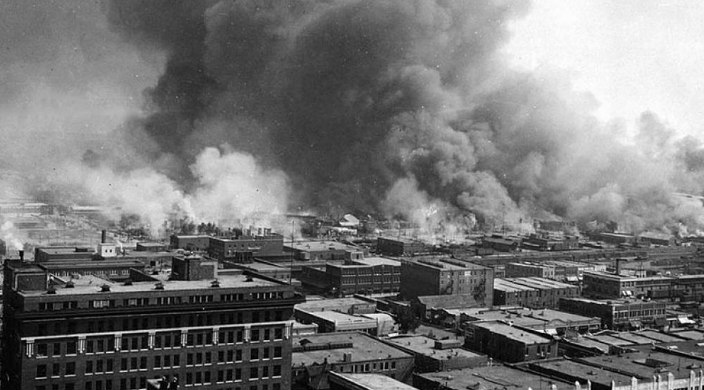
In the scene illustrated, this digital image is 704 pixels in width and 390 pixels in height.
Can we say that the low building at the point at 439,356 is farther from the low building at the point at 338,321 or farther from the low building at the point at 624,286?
the low building at the point at 624,286

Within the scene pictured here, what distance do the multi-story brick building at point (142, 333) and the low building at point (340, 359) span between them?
4.86 meters

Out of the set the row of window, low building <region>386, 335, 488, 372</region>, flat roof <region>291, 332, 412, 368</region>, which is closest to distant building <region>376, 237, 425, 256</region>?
low building <region>386, 335, 488, 372</region>

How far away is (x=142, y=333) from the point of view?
2661 cm

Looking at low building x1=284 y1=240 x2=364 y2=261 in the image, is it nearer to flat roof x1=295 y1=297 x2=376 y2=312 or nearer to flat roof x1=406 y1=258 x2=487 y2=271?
flat roof x1=406 y1=258 x2=487 y2=271

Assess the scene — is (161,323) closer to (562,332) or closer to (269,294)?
(269,294)

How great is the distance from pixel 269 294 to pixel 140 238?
50723mm

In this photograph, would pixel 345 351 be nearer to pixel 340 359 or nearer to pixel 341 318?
pixel 340 359

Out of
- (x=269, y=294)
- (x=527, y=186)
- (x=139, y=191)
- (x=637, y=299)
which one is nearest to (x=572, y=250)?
(x=527, y=186)

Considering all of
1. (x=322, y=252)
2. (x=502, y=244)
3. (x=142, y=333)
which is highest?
(x=502, y=244)

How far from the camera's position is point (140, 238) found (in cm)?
7712

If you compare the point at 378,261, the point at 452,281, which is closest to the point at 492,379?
the point at 452,281

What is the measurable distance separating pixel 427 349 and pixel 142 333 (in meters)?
15.5

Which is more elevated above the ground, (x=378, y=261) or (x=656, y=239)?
(x=656, y=239)

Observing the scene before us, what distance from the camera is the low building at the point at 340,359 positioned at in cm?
3331
